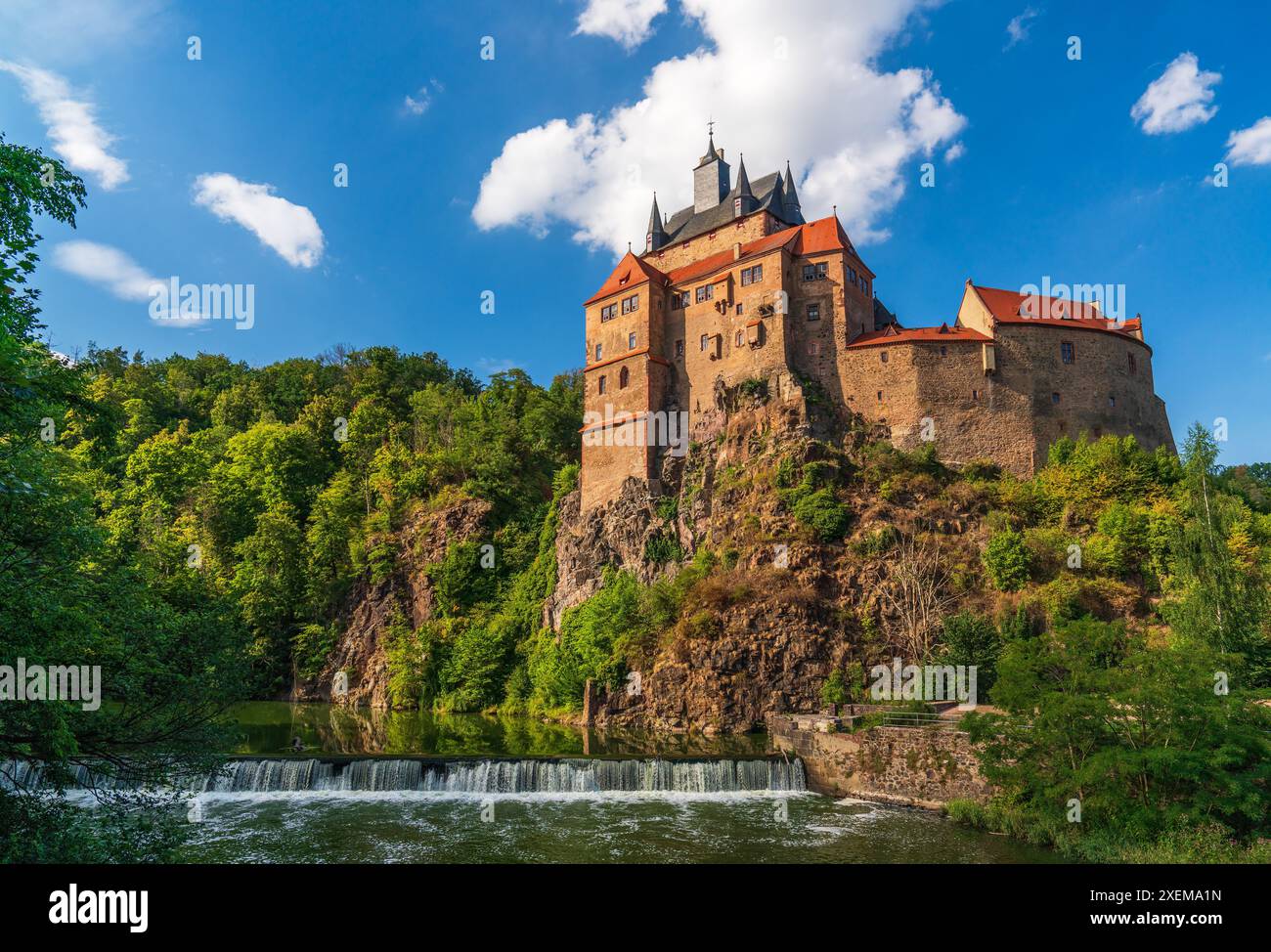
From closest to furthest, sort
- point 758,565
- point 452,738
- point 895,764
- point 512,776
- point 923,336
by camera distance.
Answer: point 895,764, point 512,776, point 452,738, point 758,565, point 923,336

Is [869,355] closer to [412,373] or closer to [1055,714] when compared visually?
[1055,714]

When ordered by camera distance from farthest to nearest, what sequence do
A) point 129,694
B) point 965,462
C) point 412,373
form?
point 412,373 < point 965,462 < point 129,694

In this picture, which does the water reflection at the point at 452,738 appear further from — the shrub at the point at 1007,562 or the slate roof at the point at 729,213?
the slate roof at the point at 729,213

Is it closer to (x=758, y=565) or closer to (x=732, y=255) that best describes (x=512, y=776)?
(x=758, y=565)

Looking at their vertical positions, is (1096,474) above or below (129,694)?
above

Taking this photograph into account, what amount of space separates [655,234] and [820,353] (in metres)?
18.5

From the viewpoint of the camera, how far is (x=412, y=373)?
82688mm

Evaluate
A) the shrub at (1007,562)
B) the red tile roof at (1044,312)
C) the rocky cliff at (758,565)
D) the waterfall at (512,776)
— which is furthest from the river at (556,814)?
the red tile roof at (1044,312)

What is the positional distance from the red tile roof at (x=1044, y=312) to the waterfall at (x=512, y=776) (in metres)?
34.0

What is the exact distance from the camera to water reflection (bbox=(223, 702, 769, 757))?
101ft

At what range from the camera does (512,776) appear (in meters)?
25.8

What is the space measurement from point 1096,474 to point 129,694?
41801mm

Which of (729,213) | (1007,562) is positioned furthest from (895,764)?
(729,213)
